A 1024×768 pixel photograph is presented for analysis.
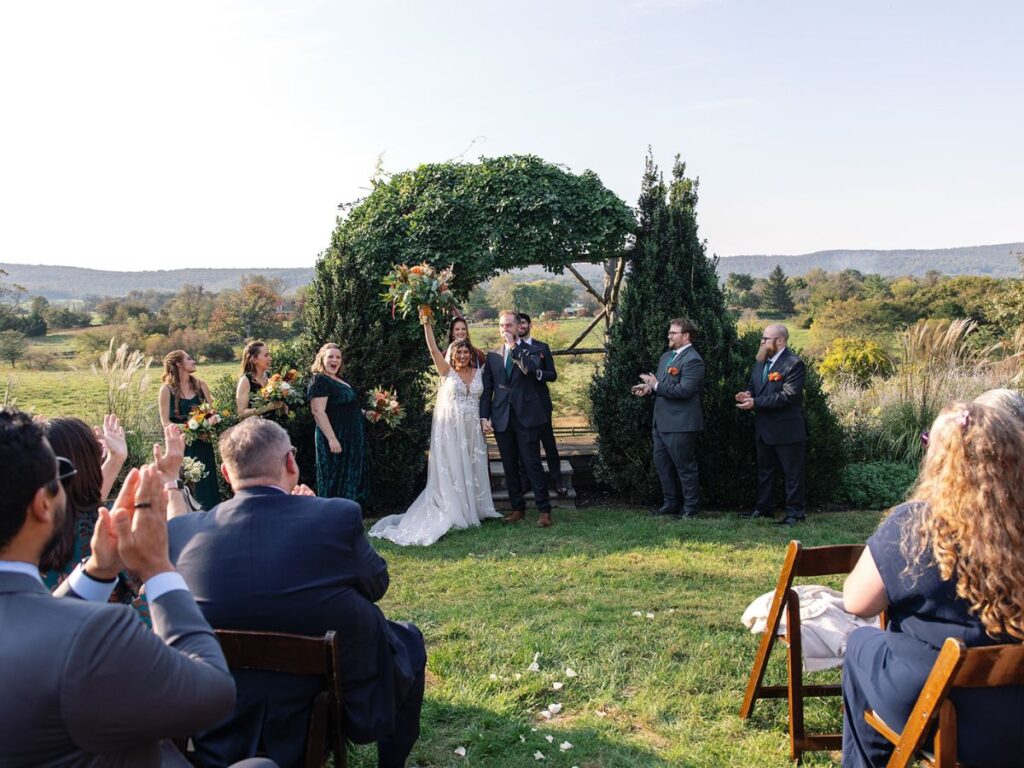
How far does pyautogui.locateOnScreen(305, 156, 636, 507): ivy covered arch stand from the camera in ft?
29.2

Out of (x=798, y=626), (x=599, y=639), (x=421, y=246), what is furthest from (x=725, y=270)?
(x=798, y=626)

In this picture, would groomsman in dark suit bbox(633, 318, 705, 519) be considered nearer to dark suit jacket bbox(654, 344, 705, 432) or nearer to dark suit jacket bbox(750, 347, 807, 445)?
dark suit jacket bbox(654, 344, 705, 432)

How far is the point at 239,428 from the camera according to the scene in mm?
3166

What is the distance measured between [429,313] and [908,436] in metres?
6.15

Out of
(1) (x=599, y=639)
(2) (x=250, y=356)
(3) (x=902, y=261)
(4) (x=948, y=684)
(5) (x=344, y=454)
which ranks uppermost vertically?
(3) (x=902, y=261)

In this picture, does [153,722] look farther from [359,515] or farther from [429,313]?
[429,313]

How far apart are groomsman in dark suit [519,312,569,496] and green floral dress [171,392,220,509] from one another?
3396mm


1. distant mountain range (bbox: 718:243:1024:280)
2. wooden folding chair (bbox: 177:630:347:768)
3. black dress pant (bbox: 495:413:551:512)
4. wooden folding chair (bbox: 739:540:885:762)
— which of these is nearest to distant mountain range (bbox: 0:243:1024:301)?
distant mountain range (bbox: 718:243:1024:280)

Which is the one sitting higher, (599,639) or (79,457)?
(79,457)

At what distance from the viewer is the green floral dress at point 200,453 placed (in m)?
7.83

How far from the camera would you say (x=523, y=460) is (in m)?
8.42

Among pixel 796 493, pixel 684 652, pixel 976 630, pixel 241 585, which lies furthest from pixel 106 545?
pixel 796 493

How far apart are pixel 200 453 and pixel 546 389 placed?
143 inches

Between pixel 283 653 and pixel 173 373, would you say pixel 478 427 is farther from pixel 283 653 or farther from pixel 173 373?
pixel 283 653
